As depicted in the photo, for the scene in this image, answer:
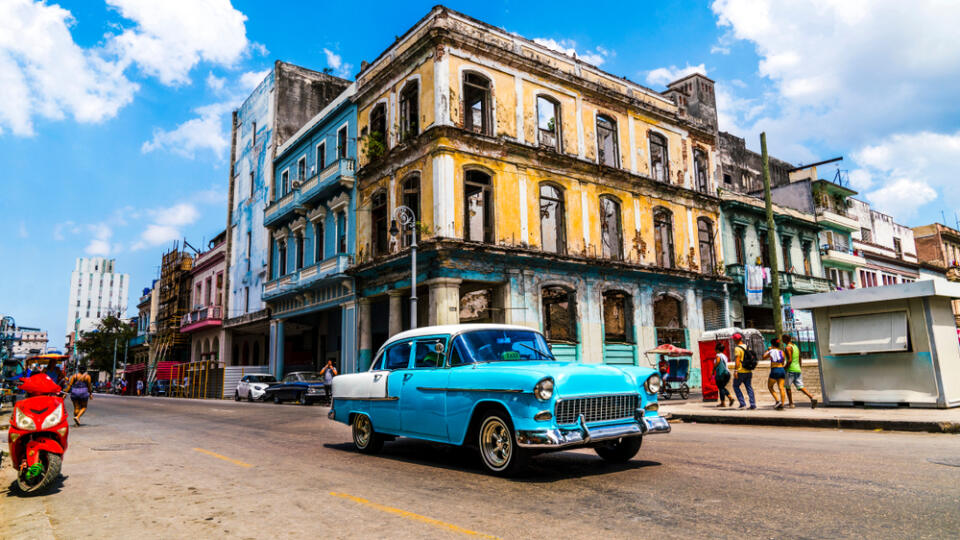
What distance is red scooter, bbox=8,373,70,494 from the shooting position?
6062mm

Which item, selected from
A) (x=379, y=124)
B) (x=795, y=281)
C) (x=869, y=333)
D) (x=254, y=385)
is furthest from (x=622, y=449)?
(x=795, y=281)

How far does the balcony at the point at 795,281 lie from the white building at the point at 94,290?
17205 cm

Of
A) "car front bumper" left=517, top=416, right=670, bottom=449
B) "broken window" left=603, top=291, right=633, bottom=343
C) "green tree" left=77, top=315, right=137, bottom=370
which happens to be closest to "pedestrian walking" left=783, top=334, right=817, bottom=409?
"car front bumper" left=517, top=416, right=670, bottom=449

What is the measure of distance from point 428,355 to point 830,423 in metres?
7.81

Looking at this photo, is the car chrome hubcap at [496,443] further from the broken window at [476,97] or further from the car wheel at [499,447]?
the broken window at [476,97]

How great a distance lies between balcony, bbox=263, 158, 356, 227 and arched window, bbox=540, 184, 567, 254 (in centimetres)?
810

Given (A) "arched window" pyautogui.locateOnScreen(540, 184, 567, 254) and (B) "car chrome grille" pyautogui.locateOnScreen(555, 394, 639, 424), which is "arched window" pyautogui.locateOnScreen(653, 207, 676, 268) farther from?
(B) "car chrome grille" pyautogui.locateOnScreen(555, 394, 639, 424)

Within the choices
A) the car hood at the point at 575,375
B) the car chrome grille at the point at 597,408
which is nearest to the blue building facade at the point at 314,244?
the car hood at the point at 575,375

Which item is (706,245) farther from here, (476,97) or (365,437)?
(365,437)

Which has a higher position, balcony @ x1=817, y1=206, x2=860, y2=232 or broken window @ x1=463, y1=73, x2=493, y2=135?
broken window @ x1=463, y1=73, x2=493, y2=135

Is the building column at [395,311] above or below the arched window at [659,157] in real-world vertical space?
below

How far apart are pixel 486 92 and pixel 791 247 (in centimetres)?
2096

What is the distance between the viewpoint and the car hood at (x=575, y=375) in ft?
19.7

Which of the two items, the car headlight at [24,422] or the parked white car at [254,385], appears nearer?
the car headlight at [24,422]
